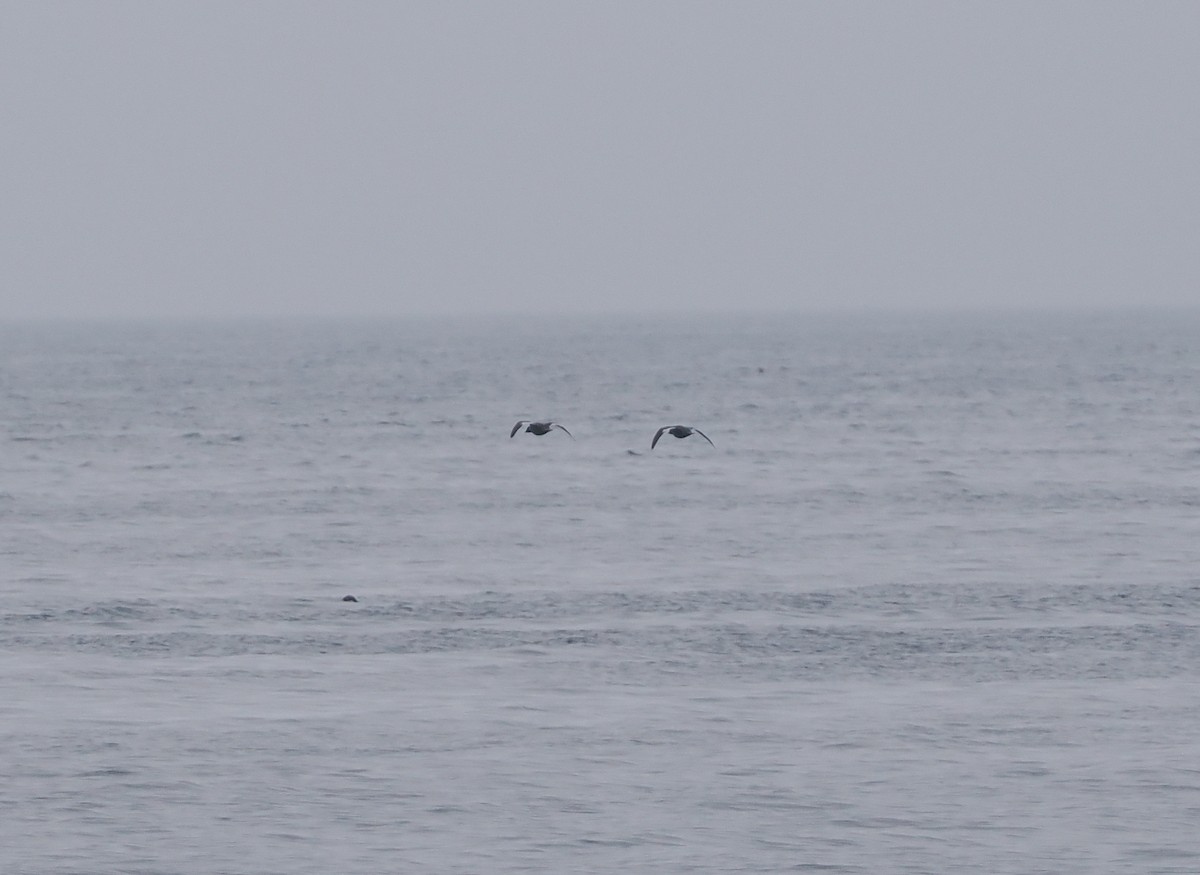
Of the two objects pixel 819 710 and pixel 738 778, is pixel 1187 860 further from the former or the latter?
pixel 819 710

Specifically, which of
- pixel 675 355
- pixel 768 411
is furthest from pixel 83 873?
pixel 675 355

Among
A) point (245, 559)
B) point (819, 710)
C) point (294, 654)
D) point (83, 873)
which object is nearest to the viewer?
point (83, 873)

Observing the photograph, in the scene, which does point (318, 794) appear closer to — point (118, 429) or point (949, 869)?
point (949, 869)

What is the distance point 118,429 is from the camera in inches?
2432

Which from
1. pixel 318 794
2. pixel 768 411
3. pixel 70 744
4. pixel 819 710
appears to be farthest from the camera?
pixel 768 411

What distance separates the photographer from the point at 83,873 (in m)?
14.4

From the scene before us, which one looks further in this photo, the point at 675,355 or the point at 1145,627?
the point at 675,355

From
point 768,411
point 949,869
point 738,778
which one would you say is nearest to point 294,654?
point 738,778

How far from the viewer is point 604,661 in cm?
2164

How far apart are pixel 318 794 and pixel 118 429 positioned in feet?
155

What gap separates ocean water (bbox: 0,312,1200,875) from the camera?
50.5 ft

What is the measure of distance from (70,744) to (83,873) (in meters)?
3.60

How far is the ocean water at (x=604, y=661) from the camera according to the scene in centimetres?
1541

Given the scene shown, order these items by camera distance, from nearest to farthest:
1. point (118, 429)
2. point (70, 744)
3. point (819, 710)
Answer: point (70, 744) → point (819, 710) → point (118, 429)
